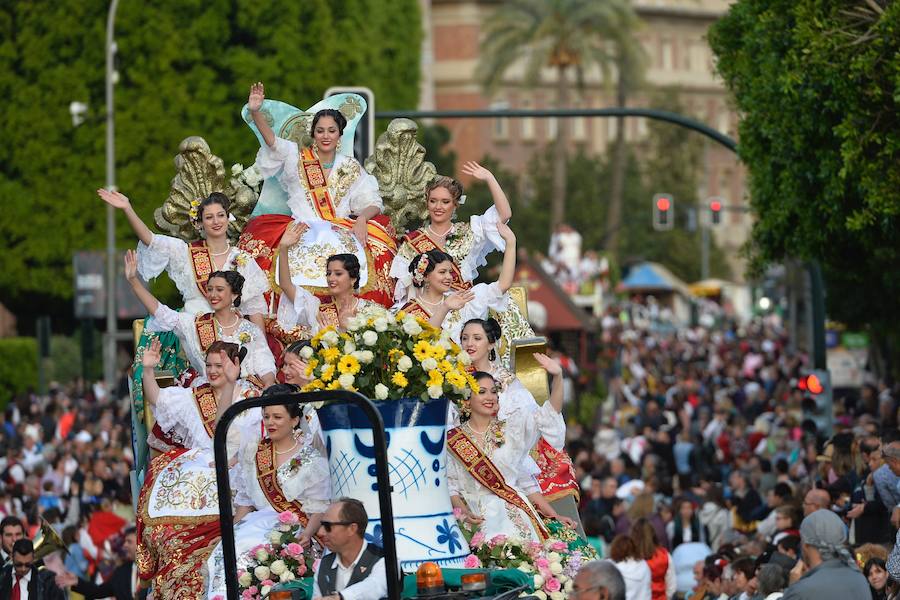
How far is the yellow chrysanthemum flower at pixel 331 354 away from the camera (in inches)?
412

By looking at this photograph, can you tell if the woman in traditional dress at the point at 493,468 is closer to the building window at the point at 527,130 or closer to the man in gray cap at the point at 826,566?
the man in gray cap at the point at 826,566

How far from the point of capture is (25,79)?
1937 inches

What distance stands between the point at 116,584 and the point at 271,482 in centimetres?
504

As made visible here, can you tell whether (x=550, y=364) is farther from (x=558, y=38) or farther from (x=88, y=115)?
(x=558, y=38)

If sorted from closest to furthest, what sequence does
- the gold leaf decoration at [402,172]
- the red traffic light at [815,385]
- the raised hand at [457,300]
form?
the raised hand at [457,300]
the gold leaf decoration at [402,172]
the red traffic light at [815,385]

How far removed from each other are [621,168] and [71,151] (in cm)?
2935

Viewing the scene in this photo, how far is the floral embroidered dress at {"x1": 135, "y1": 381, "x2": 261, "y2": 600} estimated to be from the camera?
12.1m

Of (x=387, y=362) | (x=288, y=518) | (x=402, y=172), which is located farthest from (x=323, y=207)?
(x=387, y=362)

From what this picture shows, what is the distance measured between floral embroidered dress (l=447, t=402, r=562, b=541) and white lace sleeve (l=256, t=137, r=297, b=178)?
118 inches

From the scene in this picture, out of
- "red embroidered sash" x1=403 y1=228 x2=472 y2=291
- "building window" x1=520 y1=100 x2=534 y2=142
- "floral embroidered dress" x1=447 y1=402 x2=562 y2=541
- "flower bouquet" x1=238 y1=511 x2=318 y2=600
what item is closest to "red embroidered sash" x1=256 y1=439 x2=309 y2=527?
"flower bouquet" x1=238 y1=511 x2=318 y2=600

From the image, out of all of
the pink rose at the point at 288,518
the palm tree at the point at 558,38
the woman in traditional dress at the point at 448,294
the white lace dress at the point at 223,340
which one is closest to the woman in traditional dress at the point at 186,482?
the white lace dress at the point at 223,340

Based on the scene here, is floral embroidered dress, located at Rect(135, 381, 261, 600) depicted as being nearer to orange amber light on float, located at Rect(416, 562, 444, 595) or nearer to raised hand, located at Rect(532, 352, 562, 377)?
raised hand, located at Rect(532, 352, 562, 377)

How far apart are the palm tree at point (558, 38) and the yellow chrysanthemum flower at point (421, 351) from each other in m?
56.3

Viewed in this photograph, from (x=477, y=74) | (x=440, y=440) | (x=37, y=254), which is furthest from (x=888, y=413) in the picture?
(x=477, y=74)
